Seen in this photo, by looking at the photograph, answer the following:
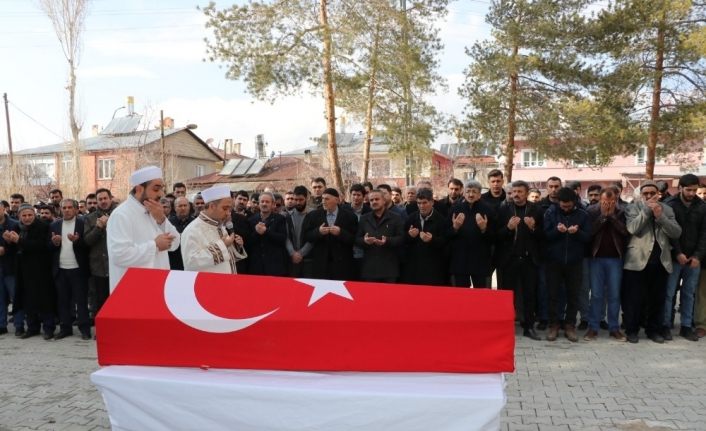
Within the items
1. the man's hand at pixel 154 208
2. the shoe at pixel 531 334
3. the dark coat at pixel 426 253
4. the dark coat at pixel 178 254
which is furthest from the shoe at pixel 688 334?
the dark coat at pixel 178 254

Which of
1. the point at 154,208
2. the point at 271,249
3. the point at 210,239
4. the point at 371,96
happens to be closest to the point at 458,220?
the point at 271,249

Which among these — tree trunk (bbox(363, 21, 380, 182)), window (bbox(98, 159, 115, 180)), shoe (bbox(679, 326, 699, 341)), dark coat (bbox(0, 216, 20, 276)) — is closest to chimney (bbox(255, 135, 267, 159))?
window (bbox(98, 159, 115, 180))

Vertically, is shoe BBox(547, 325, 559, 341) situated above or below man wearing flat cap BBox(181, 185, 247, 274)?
below

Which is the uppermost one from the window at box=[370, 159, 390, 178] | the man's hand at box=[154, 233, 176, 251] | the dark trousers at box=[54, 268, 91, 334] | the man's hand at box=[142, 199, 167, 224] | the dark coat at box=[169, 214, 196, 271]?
the window at box=[370, 159, 390, 178]

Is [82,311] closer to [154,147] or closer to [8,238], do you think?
[8,238]

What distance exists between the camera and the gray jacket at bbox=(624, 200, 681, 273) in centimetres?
702

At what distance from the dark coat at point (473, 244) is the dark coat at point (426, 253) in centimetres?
17

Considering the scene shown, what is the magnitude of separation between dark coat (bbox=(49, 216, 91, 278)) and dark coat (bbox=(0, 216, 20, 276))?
75 centimetres

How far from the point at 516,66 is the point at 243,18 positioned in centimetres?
889

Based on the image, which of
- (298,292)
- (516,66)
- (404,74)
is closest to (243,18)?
(404,74)

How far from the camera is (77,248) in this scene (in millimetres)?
7832

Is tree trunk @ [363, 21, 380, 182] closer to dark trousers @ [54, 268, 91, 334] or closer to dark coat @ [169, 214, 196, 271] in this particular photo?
dark coat @ [169, 214, 196, 271]

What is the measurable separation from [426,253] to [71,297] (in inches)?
199

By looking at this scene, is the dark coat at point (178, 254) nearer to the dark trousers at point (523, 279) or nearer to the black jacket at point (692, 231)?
the dark trousers at point (523, 279)
